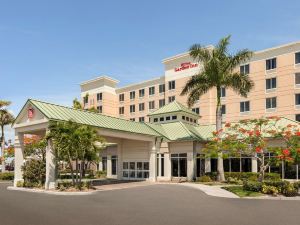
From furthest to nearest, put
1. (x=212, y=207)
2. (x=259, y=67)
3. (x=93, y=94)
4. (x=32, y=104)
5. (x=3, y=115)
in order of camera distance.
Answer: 1. (x=93, y=94)
2. (x=259, y=67)
3. (x=3, y=115)
4. (x=32, y=104)
5. (x=212, y=207)

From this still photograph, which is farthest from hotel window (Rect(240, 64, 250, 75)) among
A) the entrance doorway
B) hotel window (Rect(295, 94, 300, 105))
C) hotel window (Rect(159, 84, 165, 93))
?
the entrance doorway

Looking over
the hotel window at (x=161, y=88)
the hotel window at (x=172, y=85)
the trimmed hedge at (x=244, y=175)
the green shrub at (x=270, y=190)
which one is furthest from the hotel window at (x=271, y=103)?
the green shrub at (x=270, y=190)

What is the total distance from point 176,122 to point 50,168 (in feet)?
62.8

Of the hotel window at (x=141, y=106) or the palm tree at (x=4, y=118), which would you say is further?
the hotel window at (x=141, y=106)

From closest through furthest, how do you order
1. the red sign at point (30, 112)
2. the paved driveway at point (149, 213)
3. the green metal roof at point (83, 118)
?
the paved driveway at point (149, 213)
the green metal roof at point (83, 118)
the red sign at point (30, 112)

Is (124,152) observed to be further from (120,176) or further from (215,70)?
(215,70)

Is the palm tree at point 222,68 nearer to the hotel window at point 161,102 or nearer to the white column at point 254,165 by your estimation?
the white column at point 254,165

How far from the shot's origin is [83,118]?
3017cm

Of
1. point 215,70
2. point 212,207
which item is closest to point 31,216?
point 212,207

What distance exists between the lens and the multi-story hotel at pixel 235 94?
158 ft

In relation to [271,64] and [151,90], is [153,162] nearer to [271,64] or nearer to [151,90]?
[271,64]

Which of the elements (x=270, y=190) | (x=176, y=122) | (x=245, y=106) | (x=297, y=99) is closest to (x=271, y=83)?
(x=297, y=99)

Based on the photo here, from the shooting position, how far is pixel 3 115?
48125 millimetres

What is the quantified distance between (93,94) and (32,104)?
5089cm
